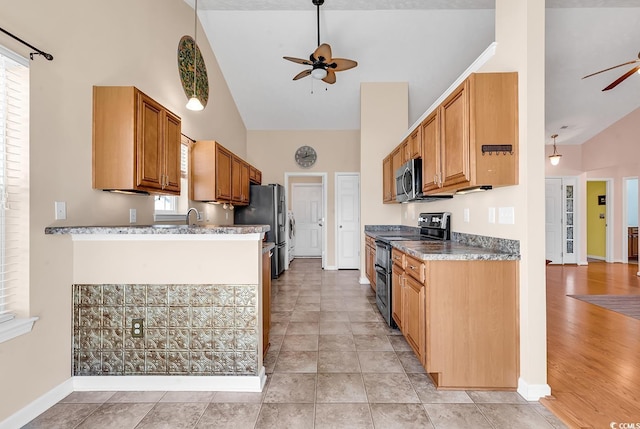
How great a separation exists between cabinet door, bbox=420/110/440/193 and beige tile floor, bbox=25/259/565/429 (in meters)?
1.49

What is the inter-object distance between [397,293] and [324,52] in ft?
8.87

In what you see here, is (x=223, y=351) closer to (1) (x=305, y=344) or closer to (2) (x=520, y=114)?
(1) (x=305, y=344)

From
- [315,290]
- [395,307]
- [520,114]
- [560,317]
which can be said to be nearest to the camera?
[520,114]

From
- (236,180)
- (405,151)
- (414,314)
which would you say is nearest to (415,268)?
(414,314)

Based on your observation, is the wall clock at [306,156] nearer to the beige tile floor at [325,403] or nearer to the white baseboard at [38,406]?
the beige tile floor at [325,403]

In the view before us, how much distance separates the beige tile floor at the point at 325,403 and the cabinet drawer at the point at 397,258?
72 centimetres

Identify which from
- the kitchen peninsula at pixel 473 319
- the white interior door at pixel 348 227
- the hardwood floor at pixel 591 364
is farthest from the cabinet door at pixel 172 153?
the white interior door at pixel 348 227

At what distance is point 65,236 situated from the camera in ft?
6.51

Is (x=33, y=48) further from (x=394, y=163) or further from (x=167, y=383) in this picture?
(x=394, y=163)

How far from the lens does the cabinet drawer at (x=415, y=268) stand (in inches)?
82.3

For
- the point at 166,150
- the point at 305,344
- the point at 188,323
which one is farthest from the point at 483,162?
the point at 166,150

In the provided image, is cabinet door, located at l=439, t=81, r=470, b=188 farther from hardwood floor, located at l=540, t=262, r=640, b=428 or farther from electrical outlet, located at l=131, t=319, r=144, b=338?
electrical outlet, located at l=131, t=319, r=144, b=338

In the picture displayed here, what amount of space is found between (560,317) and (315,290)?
3.02 m

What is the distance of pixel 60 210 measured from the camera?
1972mm
